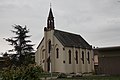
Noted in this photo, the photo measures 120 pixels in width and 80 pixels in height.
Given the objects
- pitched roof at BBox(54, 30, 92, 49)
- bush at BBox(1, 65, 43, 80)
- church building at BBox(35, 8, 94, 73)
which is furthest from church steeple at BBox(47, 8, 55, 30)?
bush at BBox(1, 65, 43, 80)

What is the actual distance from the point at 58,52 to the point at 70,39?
24.4 feet

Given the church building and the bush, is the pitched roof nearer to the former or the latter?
the church building

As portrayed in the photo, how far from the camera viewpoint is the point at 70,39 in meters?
71.2

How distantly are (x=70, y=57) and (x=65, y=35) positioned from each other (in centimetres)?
694

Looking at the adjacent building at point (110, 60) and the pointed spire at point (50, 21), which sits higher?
the pointed spire at point (50, 21)

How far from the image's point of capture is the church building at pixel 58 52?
2542 inches

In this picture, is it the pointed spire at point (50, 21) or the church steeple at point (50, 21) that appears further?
the pointed spire at point (50, 21)

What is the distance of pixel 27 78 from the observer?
420 inches

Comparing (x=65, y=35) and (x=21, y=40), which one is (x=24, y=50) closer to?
(x=21, y=40)

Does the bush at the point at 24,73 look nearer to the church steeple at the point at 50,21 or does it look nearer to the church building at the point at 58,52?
the church building at the point at 58,52

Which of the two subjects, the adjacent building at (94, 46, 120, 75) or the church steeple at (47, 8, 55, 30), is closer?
the adjacent building at (94, 46, 120, 75)

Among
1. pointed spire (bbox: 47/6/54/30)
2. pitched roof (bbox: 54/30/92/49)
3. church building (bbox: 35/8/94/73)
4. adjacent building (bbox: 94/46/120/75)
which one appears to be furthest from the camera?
pointed spire (bbox: 47/6/54/30)

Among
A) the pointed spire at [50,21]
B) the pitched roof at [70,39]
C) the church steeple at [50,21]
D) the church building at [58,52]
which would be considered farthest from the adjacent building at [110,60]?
the pointed spire at [50,21]

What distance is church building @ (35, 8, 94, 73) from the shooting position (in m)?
64.6
